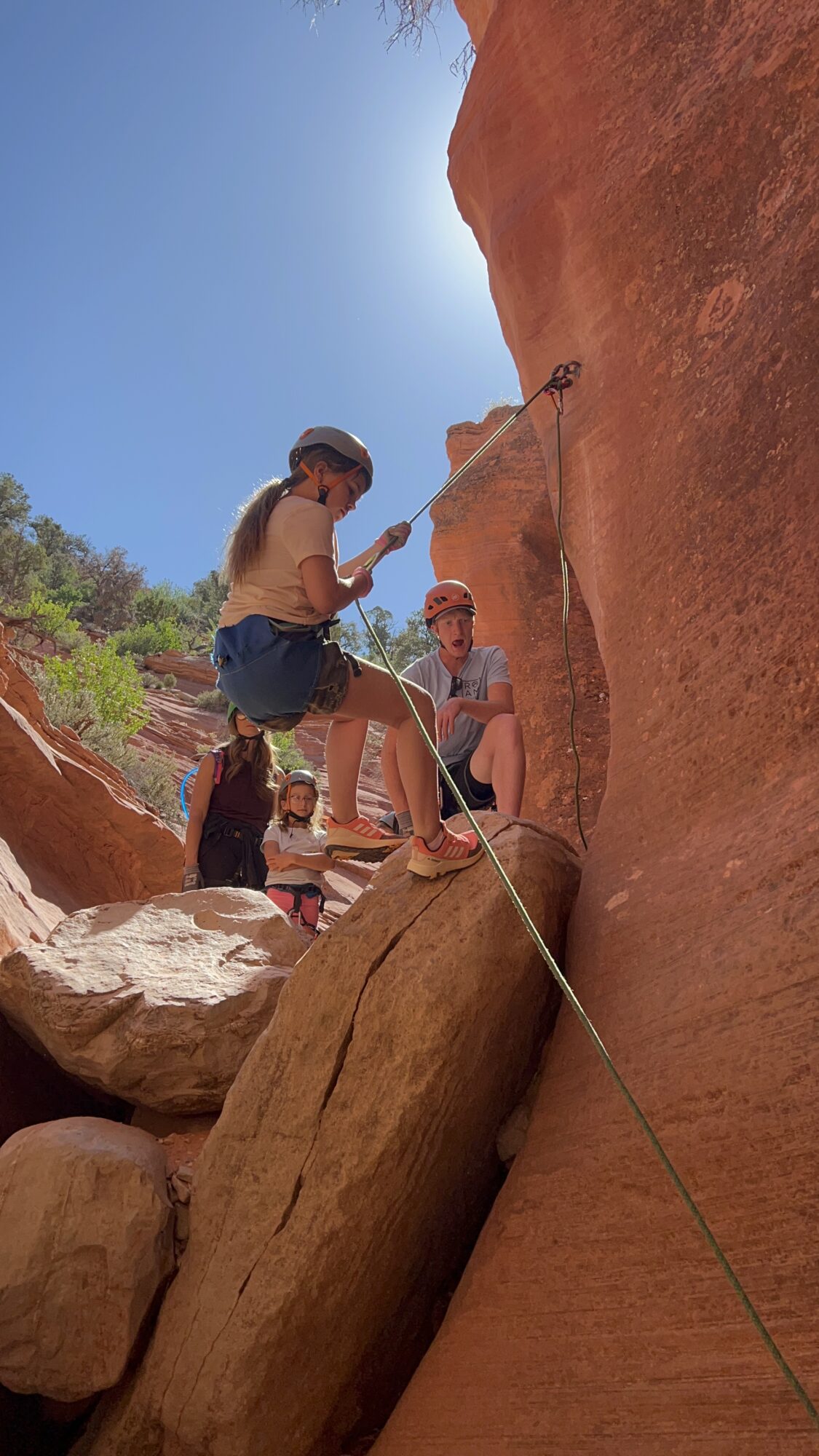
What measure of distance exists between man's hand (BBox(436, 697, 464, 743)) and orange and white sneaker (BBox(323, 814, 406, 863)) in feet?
3.86

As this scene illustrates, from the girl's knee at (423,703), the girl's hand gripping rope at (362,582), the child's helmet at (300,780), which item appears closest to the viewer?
the girl's hand gripping rope at (362,582)

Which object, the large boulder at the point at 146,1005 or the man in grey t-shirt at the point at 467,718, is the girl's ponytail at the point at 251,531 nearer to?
the man in grey t-shirt at the point at 467,718

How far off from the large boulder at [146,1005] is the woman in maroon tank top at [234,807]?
4.53 ft

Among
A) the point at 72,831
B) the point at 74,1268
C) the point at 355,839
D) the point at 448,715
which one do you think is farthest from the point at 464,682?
the point at 72,831

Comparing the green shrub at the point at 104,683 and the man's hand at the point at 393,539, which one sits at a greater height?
the green shrub at the point at 104,683

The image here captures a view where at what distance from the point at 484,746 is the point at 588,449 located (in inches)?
60.7

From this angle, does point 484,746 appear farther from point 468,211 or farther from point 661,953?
point 468,211

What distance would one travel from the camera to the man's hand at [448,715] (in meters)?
4.66

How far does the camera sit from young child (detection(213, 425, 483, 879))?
3188 mm

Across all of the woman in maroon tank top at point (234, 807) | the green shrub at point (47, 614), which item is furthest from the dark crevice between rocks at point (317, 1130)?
the green shrub at point (47, 614)

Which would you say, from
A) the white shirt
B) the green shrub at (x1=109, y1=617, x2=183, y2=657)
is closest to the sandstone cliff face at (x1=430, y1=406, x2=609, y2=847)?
the white shirt

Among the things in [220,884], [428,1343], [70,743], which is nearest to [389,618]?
[70,743]

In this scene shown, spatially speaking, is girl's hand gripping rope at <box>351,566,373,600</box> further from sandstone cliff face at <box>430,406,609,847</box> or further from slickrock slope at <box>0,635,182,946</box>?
slickrock slope at <box>0,635,182,946</box>

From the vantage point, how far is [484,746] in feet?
14.9
